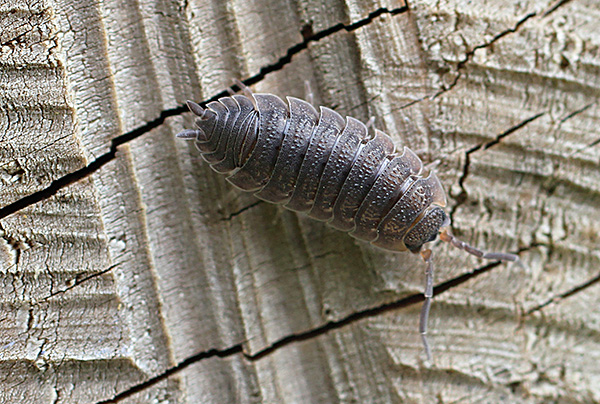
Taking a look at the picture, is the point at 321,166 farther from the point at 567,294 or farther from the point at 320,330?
the point at 567,294

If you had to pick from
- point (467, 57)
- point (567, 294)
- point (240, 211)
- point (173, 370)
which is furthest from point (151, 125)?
point (567, 294)

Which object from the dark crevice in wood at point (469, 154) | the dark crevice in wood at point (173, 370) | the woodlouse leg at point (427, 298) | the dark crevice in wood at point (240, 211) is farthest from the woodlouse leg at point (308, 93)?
the dark crevice in wood at point (173, 370)

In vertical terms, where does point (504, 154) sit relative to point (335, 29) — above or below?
below

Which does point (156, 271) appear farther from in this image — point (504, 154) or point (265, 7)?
point (504, 154)

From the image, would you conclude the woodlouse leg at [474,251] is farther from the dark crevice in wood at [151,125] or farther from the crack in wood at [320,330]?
the dark crevice in wood at [151,125]

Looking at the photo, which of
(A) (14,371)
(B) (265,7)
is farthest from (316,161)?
(A) (14,371)

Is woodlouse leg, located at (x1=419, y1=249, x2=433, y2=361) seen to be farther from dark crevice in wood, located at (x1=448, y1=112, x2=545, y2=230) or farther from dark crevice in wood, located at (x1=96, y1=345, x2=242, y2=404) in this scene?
dark crevice in wood, located at (x1=96, y1=345, x2=242, y2=404)

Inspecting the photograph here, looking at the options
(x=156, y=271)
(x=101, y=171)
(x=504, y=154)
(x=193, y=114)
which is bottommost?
(x=156, y=271)
